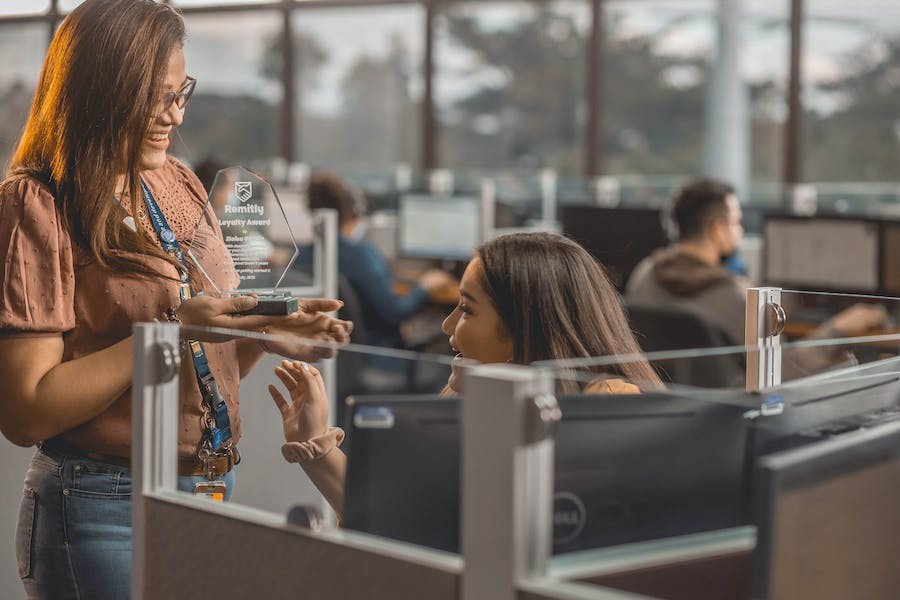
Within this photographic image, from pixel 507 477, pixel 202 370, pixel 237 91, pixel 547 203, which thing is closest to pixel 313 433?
pixel 202 370

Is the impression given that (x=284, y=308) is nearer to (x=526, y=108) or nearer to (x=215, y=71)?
(x=526, y=108)

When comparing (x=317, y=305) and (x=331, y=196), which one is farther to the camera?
(x=331, y=196)

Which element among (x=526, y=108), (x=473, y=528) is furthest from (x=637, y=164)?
(x=473, y=528)

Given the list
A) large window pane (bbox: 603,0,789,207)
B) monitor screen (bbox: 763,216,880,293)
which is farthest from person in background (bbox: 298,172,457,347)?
large window pane (bbox: 603,0,789,207)

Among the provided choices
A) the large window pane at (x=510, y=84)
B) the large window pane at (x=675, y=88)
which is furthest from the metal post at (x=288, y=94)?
the large window pane at (x=675, y=88)

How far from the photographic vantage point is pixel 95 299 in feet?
4.61

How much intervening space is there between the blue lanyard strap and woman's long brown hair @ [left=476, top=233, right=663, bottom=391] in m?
0.41

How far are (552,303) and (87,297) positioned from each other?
60 centimetres

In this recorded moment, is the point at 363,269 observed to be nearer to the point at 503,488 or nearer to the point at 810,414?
the point at 810,414

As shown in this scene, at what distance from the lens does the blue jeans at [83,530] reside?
142 cm

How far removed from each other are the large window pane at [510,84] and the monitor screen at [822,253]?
10.8 feet

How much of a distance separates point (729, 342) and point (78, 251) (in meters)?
2.85

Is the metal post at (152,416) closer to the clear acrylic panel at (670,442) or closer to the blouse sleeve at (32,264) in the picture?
the blouse sleeve at (32,264)

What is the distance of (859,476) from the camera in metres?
1.03
